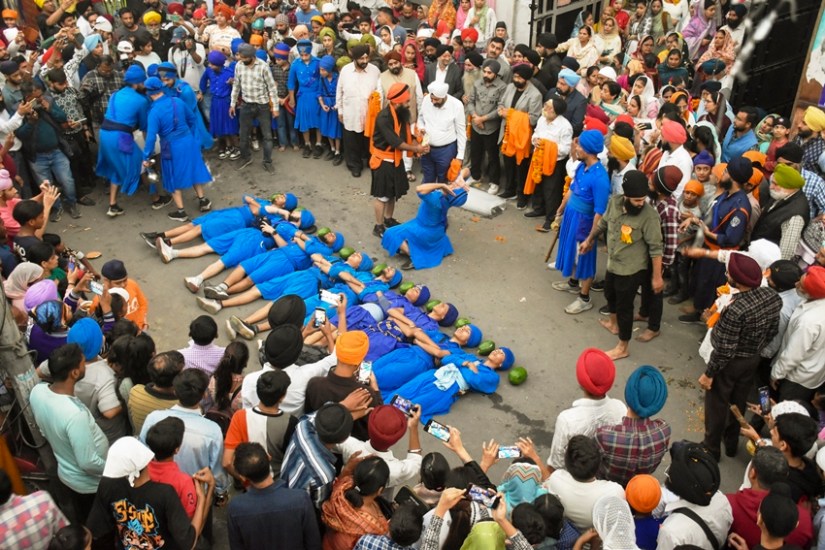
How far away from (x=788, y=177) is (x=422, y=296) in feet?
10.4

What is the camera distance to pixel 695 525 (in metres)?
3.50

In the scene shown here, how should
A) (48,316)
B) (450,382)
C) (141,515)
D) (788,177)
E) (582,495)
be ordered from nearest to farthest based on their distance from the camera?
1. (141,515)
2. (582,495)
3. (48,316)
4. (788,177)
5. (450,382)

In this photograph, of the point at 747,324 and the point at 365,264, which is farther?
the point at 365,264

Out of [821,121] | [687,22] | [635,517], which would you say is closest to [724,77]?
[687,22]

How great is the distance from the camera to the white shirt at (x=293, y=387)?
4.23m

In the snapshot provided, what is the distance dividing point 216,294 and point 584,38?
5.72 meters

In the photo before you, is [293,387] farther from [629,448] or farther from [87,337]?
[629,448]

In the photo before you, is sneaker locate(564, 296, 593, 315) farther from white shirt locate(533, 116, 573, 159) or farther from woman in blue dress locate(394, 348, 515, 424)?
white shirt locate(533, 116, 573, 159)

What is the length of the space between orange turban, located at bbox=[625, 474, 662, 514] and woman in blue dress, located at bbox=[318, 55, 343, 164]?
675 centimetres

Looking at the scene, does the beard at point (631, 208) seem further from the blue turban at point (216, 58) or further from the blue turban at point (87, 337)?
the blue turban at point (216, 58)

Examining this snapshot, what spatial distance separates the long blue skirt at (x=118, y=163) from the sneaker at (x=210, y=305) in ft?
6.85

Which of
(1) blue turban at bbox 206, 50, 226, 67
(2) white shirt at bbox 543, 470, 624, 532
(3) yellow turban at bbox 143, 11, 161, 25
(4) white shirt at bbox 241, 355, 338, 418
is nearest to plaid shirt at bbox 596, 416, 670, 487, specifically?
(2) white shirt at bbox 543, 470, 624, 532

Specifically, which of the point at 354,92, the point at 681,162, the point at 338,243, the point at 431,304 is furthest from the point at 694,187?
the point at 354,92

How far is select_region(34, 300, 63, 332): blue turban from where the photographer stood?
185 inches
